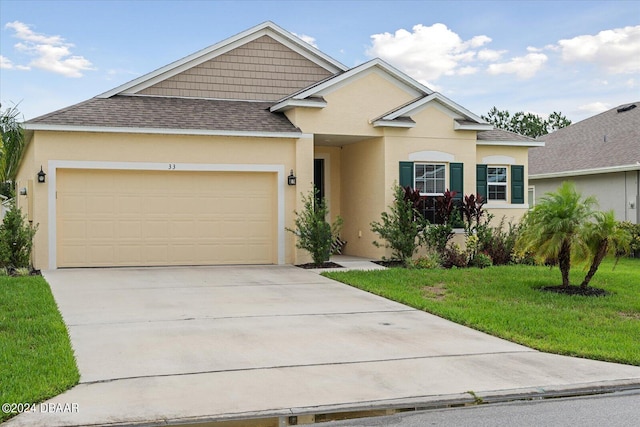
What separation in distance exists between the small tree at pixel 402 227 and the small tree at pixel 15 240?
793cm

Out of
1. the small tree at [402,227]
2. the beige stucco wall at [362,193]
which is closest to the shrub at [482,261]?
the small tree at [402,227]

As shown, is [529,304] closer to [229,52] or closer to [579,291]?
[579,291]

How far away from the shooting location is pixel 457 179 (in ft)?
59.3

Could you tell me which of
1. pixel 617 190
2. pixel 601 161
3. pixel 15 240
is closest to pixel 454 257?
pixel 617 190

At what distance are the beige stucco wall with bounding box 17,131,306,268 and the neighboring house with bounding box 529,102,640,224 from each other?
9256mm

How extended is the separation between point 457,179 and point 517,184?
2284 millimetres

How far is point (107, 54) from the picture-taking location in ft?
75.4

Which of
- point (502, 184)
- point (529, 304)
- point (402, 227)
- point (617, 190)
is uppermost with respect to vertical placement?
point (502, 184)

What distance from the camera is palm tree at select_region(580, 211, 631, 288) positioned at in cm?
1206

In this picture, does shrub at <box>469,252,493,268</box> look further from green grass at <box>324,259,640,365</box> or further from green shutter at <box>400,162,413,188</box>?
green shutter at <box>400,162,413,188</box>

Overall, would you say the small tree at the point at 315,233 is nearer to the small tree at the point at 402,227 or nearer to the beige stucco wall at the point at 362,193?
the small tree at the point at 402,227

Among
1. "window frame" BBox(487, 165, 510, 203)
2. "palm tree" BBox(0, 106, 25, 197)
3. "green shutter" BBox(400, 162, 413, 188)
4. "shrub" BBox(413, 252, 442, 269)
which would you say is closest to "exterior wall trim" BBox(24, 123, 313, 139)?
"green shutter" BBox(400, 162, 413, 188)

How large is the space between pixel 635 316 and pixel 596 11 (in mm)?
13015

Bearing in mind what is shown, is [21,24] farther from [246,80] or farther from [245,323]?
[245,323]
